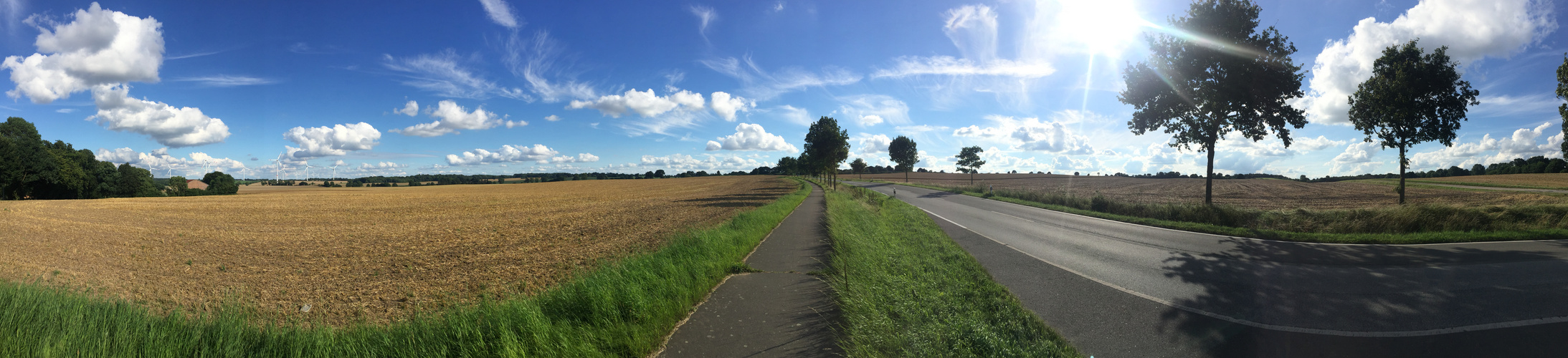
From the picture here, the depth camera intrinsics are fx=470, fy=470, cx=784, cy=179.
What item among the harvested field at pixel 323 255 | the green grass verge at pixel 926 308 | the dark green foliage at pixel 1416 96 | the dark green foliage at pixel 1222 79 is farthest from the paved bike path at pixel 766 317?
the dark green foliage at pixel 1416 96

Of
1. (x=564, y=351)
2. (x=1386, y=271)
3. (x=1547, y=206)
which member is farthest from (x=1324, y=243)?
(x=564, y=351)

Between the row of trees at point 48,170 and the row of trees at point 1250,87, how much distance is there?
84.8 meters

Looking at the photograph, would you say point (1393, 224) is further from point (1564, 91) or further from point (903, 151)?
point (903, 151)

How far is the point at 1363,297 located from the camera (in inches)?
222

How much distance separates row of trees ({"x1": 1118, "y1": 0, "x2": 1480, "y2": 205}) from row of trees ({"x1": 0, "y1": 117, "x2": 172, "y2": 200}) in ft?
278

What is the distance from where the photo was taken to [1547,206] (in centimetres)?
1118

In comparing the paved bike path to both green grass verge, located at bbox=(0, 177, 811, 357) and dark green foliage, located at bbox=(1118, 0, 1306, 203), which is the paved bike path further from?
dark green foliage, located at bbox=(1118, 0, 1306, 203)

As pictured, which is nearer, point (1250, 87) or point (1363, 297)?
point (1363, 297)

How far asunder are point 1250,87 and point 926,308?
17.4 m

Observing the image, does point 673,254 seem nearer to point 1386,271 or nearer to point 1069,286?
point 1069,286

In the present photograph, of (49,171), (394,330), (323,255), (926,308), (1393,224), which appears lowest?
(323,255)

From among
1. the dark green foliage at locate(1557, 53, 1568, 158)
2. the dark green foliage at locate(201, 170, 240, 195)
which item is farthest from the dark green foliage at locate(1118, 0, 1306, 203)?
the dark green foliage at locate(201, 170, 240, 195)

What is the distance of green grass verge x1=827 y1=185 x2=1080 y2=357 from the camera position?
13.8ft

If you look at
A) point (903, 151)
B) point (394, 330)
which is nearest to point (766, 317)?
point (394, 330)
